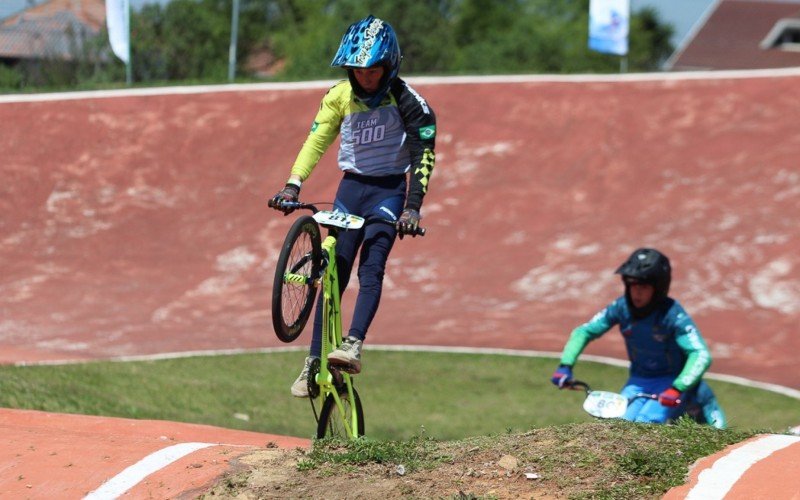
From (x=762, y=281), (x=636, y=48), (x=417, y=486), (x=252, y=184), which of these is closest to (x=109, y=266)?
(x=252, y=184)

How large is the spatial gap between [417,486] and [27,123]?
2229cm

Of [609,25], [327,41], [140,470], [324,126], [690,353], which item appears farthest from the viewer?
[327,41]

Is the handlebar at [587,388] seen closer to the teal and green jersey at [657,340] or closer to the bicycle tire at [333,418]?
the teal and green jersey at [657,340]

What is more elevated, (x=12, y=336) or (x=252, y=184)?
(x=252, y=184)

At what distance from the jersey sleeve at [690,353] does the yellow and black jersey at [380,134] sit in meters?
2.73

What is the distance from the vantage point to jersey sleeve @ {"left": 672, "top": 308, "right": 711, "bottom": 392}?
8703 mm

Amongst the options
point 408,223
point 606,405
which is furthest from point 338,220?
point 606,405

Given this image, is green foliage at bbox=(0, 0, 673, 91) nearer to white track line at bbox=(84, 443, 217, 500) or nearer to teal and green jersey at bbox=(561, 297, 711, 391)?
teal and green jersey at bbox=(561, 297, 711, 391)

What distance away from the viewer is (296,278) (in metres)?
6.92

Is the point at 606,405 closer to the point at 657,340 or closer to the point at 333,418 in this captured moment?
the point at 657,340

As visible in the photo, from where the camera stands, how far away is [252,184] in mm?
24891

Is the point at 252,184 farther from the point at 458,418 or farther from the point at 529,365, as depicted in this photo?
the point at 458,418

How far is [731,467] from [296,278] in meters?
2.75

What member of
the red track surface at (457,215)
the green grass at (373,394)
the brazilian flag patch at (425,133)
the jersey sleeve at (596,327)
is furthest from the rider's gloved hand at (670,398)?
the red track surface at (457,215)
